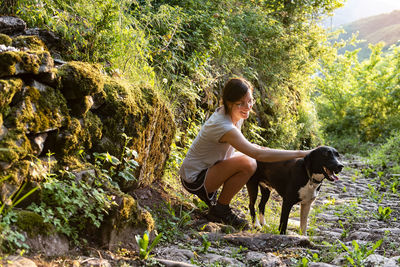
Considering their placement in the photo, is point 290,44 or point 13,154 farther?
point 290,44

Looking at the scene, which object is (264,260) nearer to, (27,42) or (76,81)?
(76,81)

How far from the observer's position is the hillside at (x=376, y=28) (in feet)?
152

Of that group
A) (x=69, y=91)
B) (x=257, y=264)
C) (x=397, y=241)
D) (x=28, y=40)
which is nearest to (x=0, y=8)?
(x=28, y=40)

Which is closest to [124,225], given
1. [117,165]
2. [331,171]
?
[117,165]

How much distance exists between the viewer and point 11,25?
3748mm

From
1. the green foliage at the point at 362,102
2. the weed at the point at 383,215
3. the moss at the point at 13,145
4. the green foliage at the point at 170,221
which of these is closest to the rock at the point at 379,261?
the green foliage at the point at 170,221

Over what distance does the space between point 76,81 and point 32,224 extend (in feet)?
4.00

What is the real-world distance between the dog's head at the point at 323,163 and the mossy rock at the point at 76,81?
246 centimetres

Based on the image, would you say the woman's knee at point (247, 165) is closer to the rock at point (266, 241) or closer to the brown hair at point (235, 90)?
the brown hair at point (235, 90)

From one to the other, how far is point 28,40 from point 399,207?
6.01m

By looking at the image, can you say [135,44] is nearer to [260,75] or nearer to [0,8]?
[0,8]

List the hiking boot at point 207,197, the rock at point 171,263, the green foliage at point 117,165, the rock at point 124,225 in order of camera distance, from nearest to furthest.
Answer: the rock at point 171,263
the rock at point 124,225
the green foliage at point 117,165
the hiking boot at point 207,197

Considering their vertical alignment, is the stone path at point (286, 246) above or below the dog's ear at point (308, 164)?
below

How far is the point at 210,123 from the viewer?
4.41m
